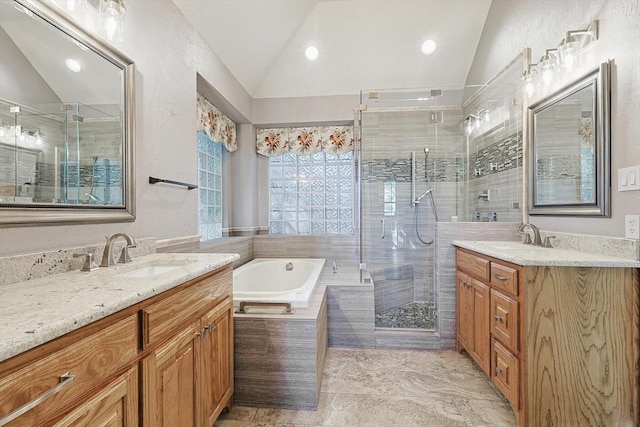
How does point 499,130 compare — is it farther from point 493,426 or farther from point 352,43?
point 493,426

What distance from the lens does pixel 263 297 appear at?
78.3 inches

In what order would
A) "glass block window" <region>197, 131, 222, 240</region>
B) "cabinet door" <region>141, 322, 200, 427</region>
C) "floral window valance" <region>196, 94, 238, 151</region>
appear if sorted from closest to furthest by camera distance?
"cabinet door" <region>141, 322, 200, 427</region> < "floral window valance" <region>196, 94, 238, 151</region> < "glass block window" <region>197, 131, 222, 240</region>

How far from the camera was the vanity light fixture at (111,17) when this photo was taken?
1.31 m

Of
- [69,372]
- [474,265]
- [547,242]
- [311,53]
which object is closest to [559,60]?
[547,242]

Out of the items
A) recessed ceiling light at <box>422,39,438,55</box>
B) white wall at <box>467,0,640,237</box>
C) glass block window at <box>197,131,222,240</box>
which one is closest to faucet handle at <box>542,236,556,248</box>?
white wall at <box>467,0,640,237</box>

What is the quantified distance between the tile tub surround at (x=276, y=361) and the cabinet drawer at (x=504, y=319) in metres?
1.08

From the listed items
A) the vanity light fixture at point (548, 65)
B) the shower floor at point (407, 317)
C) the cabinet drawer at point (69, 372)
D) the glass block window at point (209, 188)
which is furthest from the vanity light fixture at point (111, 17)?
the shower floor at point (407, 317)

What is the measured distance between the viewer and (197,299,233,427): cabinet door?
134 cm

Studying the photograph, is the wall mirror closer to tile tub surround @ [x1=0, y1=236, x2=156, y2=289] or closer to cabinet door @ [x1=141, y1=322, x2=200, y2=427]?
tile tub surround @ [x1=0, y1=236, x2=156, y2=289]

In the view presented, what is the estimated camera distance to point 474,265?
6.77ft

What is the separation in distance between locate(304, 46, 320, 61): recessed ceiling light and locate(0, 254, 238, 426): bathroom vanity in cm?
268

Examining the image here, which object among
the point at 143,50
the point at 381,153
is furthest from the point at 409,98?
the point at 143,50

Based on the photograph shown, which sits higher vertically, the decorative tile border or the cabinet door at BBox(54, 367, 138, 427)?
the decorative tile border

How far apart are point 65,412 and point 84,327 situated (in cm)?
18
